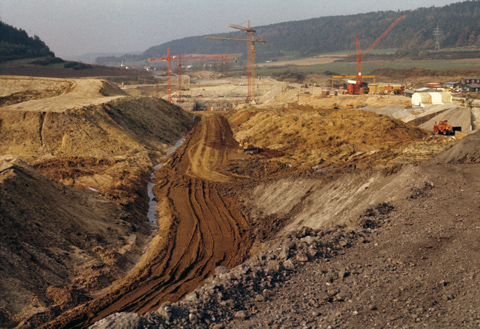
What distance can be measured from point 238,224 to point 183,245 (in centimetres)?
395

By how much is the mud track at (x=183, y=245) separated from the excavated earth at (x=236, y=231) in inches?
3.8

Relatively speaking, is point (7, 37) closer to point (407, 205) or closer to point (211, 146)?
point (211, 146)

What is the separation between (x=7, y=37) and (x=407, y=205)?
17270 centimetres

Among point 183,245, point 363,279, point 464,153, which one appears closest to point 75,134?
point 183,245

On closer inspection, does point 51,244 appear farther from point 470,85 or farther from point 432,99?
point 470,85

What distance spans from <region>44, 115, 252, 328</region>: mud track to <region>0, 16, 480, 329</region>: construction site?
97 mm

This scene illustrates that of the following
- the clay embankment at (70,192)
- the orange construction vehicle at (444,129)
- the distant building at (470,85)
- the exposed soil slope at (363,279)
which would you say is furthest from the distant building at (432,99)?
the exposed soil slope at (363,279)

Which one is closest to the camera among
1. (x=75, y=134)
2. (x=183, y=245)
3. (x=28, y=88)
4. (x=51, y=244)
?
(x=51, y=244)

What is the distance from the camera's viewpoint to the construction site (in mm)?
11992

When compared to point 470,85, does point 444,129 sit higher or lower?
lower

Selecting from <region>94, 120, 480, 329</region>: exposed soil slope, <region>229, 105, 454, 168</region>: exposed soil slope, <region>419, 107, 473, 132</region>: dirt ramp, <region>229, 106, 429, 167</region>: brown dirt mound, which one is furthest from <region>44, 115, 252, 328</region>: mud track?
<region>419, 107, 473, 132</region>: dirt ramp

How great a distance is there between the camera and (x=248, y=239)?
2286 centimetres

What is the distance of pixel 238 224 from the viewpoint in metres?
25.2

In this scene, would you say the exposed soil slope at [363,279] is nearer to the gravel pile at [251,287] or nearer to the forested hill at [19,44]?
the gravel pile at [251,287]
